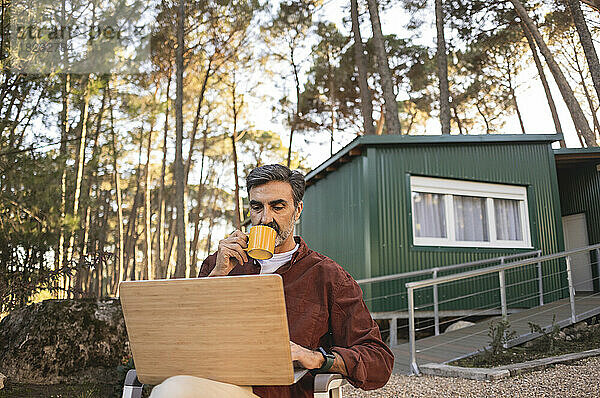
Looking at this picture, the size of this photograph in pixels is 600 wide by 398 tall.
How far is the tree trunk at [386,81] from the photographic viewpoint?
11148 mm

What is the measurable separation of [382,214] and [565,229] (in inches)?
218

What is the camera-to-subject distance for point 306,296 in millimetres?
1902

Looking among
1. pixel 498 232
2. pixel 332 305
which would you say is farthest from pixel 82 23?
pixel 332 305

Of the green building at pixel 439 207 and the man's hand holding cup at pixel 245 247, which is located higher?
the green building at pixel 439 207

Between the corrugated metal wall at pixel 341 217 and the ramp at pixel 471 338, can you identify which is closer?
the ramp at pixel 471 338

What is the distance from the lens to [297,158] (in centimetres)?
1950

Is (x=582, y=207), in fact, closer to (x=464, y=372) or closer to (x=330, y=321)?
(x=464, y=372)

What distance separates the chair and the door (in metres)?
9.87

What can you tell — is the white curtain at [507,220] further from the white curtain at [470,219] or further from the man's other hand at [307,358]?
the man's other hand at [307,358]

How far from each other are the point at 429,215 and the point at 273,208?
248 inches

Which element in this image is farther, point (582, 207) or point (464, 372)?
point (582, 207)

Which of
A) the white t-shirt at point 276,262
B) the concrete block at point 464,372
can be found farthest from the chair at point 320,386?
the concrete block at point 464,372

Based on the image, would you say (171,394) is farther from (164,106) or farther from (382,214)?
(164,106)

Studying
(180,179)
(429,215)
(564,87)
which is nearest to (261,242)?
(429,215)
